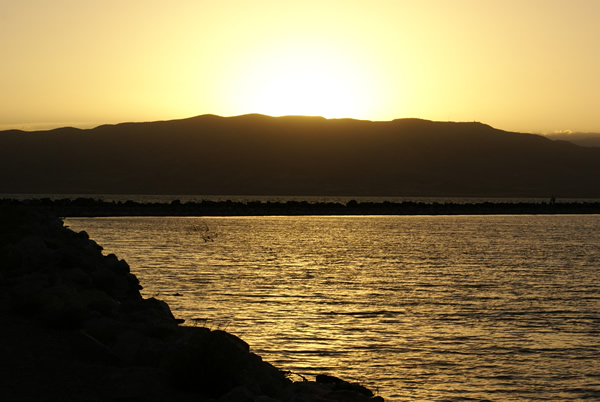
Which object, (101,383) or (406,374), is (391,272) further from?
(101,383)

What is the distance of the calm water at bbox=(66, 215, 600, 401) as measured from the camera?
1191 centimetres

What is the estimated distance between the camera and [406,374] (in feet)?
39.0

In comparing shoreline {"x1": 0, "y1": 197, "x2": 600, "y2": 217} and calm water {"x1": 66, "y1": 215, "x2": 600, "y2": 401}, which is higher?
shoreline {"x1": 0, "y1": 197, "x2": 600, "y2": 217}

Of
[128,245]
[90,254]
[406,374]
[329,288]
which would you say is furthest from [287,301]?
[128,245]

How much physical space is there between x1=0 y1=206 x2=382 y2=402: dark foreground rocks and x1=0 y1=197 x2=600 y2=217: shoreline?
60714mm

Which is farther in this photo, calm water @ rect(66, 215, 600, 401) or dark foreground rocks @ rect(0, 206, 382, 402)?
calm water @ rect(66, 215, 600, 401)

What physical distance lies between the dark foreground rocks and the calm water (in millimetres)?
2349

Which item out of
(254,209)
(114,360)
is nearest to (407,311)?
(114,360)

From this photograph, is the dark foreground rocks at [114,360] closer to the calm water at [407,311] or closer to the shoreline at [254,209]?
the calm water at [407,311]

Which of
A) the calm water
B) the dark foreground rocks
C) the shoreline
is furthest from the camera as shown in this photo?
the shoreline

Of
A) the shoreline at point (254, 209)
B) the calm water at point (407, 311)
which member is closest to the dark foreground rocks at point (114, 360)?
the calm water at point (407, 311)

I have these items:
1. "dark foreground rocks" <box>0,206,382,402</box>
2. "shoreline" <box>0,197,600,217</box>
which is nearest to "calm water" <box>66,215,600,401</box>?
"dark foreground rocks" <box>0,206,382,402</box>

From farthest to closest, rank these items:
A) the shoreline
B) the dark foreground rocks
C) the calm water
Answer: the shoreline < the calm water < the dark foreground rocks

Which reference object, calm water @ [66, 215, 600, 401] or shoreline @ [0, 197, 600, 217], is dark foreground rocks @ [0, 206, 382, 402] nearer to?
calm water @ [66, 215, 600, 401]
